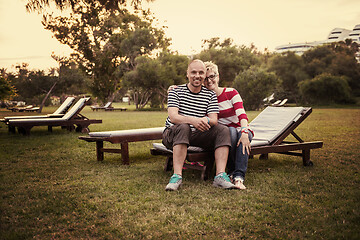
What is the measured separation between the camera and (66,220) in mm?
2795

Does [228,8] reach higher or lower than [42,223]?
higher

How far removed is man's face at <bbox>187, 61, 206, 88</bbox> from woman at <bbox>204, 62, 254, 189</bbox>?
0.29 metres

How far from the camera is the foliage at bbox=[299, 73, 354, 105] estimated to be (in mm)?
29781

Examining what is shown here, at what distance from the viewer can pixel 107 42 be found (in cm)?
3612

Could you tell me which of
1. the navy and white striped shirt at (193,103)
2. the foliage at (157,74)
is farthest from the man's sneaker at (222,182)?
the foliage at (157,74)

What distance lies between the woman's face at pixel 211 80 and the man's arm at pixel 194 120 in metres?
0.46

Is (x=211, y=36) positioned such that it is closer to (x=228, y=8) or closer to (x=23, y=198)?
(x=228, y=8)

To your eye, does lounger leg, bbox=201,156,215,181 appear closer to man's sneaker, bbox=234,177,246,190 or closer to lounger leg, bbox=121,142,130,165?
man's sneaker, bbox=234,177,246,190

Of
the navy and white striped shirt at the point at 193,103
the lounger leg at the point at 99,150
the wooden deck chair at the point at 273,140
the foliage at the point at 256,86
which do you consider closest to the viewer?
the navy and white striped shirt at the point at 193,103

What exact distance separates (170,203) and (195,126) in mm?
1059

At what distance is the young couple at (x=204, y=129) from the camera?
379 cm

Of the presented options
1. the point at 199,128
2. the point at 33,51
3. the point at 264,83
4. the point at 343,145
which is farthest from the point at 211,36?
the point at 199,128

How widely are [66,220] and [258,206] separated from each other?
1.78 meters

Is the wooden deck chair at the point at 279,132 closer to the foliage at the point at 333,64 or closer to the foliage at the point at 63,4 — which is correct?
the foliage at the point at 63,4
